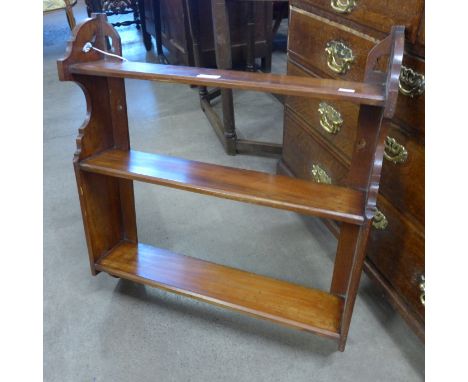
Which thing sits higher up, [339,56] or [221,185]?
[339,56]

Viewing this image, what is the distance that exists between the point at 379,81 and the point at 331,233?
0.78m

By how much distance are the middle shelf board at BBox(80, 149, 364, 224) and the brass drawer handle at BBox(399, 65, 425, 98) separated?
0.29 m

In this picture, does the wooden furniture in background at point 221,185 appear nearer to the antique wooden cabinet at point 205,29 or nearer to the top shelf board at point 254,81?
the top shelf board at point 254,81

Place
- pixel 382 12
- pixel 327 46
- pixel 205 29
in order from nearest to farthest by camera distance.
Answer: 1. pixel 382 12
2. pixel 327 46
3. pixel 205 29

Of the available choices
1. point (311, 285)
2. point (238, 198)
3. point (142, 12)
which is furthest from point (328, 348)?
point (142, 12)

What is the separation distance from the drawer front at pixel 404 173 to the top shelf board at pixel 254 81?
21 centimetres

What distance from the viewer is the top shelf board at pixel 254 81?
2.81 ft

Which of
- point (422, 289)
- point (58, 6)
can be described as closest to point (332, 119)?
point (422, 289)

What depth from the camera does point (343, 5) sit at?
1.17 m

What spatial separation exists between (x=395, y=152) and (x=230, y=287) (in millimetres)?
642

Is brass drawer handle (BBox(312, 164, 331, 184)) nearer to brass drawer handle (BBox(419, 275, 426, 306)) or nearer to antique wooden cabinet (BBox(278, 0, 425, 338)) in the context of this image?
antique wooden cabinet (BBox(278, 0, 425, 338))

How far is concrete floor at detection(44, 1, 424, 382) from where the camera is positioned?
115 centimetres

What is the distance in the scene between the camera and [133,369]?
115 cm

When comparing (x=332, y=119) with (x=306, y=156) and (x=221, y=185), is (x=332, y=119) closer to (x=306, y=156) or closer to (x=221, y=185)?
(x=306, y=156)
